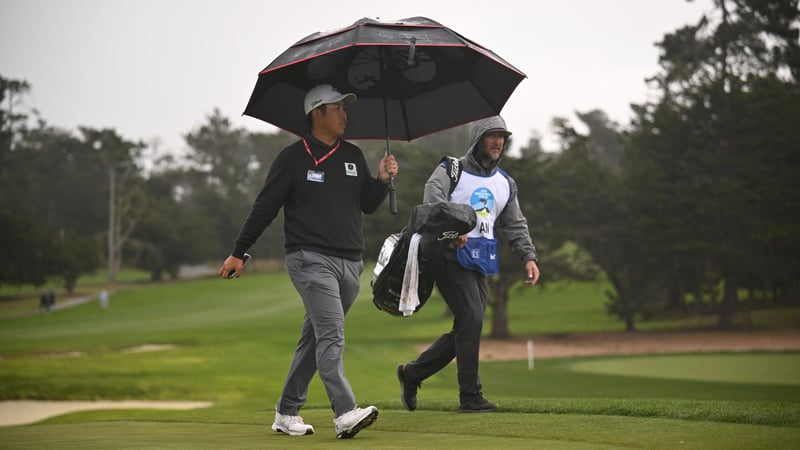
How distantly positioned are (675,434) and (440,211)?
92.5 inches

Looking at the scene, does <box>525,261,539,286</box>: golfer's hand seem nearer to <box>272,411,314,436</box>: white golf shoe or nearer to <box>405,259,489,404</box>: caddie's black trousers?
<box>405,259,489,404</box>: caddie's black trousers

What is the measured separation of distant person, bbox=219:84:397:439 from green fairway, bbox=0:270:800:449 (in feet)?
1.71

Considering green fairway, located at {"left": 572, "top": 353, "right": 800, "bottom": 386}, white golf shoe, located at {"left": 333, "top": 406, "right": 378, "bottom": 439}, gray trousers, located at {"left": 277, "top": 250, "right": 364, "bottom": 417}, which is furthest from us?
green fairway, located at {"left": 572, "top": 353, "right": 800, "bottom": 386}

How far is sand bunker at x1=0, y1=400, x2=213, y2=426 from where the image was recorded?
17.1 meters

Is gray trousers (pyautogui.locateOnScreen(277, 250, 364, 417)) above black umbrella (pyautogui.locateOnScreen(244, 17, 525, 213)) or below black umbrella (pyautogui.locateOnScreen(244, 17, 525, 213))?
below

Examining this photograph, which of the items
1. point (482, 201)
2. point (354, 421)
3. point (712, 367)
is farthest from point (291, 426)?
point (712, 367)

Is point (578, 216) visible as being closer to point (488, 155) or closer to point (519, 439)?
point (488, 155)

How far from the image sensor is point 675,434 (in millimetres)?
5566

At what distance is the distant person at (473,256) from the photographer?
756 centimetres

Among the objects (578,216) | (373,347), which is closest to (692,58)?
(578,216)

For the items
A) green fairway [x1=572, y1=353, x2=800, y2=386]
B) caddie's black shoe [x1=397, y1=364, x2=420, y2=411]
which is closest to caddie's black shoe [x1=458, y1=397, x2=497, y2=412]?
caddie's black shoe [x1=397, y1=364, x2=420, y2=411]

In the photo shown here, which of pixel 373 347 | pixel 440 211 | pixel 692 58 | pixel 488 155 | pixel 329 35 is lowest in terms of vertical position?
pixel 373 347

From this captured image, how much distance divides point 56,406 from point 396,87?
13.7 metres

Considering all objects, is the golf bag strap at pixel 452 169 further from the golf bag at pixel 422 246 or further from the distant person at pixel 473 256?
the golf bag at pixel 422 246
